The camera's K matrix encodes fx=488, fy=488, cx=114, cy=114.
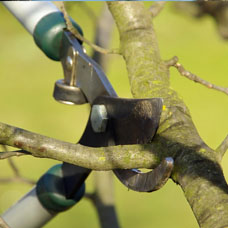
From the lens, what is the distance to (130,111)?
88cm

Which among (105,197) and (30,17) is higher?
(30,17)

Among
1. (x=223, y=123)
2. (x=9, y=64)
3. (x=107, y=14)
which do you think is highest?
(x=107, y=14)

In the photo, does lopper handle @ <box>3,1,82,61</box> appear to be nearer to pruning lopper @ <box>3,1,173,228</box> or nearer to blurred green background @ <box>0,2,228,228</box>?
pruning lopper @ <box>3,1,173,228</box>

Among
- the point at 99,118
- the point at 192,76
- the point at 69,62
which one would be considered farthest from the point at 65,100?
the point at 192,76

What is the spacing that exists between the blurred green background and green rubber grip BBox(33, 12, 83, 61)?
152 cm

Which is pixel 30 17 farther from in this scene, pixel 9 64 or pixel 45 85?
pixel 9 64

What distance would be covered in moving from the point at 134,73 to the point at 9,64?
2962 millimetres

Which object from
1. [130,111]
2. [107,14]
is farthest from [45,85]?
[130,111]

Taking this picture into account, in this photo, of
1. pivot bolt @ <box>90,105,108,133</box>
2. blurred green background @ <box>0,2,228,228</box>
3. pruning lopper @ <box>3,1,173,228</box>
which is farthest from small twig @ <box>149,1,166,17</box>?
blurred green background @ <box>0,2,228,228</box>

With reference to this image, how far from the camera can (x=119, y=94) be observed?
3578 mm

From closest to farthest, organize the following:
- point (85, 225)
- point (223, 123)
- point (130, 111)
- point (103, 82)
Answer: point (130, 111), point (103, 82), point (85, 225), point (223, 123)

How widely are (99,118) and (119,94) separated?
8.49 feet

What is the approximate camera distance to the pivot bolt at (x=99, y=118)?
3.23 feet

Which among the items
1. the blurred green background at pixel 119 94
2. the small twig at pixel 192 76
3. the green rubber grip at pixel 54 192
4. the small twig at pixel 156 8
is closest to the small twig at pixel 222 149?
the small twig at pixel 192 76
